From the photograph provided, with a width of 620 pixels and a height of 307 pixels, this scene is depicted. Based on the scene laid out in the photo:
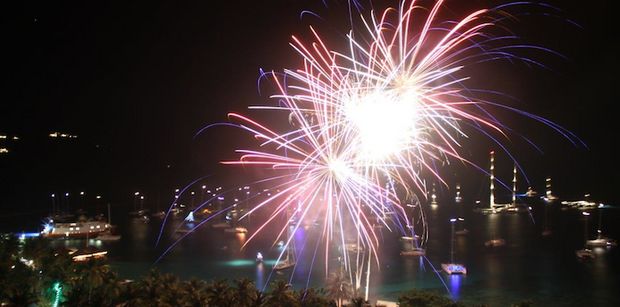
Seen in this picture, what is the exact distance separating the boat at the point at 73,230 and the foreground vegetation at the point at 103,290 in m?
17.7

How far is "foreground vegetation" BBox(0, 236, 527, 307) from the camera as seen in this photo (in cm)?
971

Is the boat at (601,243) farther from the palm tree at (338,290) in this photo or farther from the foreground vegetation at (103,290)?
the foreground vegetation at (103,290)

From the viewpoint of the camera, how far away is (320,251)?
27.9 metres

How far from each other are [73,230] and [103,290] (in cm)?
2215

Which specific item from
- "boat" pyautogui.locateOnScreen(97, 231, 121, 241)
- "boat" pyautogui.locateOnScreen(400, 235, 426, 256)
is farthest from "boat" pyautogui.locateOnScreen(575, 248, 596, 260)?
"boat" pyautogui.locateOnScreen(97, 231, 121, 241)

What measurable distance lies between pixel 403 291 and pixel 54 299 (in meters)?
11.7

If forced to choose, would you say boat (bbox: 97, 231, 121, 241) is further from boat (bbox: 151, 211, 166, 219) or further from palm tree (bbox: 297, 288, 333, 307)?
palm tree (bbox: 297, 288, 333, 307)

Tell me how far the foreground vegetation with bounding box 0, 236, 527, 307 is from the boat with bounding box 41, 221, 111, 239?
17719 millimetres

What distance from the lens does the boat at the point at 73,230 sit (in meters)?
30.1

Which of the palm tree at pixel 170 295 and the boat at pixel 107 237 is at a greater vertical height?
the palm tree at pixel 170 295

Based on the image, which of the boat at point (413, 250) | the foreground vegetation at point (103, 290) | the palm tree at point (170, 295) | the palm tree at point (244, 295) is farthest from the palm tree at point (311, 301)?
the boat at point (413, 250)

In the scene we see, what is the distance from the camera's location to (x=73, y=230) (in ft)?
100

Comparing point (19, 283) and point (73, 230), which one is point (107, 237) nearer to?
point (73, 230)

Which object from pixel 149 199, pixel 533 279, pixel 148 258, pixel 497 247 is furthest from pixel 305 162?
pixel 149 199
